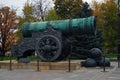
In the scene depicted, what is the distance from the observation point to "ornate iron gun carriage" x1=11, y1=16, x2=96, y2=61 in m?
24.5

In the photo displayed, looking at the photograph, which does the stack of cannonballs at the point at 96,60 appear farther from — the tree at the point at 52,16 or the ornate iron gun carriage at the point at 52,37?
the tree at the point at 52,16

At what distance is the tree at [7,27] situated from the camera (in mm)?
63031

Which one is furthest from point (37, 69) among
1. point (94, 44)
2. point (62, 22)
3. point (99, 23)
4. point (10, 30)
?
point (10, 30)

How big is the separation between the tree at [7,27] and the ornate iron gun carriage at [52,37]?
3749 centimetres

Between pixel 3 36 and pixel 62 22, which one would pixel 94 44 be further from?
pixel 3 36

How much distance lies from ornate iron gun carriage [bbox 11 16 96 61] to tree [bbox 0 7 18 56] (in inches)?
1476

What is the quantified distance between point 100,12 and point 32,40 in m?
34.7

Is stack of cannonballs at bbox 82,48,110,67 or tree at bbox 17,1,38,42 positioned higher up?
tree at bbox 17,1,38,42

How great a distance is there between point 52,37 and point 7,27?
39.8 metres

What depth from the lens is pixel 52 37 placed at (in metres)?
24.7

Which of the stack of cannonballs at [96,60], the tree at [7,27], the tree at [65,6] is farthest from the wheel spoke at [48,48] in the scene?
the tree at [7,27]

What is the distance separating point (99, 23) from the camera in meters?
56.2

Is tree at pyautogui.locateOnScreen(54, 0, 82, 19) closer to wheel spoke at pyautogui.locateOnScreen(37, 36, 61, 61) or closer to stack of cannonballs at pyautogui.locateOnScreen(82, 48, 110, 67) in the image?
stack of cannonballs at pyautogui.locateOnScreen(82, 48, 110, 67)

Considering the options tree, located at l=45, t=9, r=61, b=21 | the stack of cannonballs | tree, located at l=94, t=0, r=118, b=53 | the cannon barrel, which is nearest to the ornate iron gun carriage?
the cannon barrel
